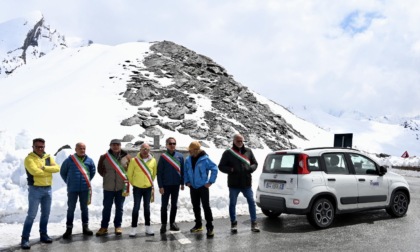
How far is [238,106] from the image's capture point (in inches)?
1551

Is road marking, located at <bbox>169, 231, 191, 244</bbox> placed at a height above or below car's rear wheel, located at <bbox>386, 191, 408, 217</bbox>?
below

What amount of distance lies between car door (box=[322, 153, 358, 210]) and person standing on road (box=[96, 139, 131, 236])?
457 centimetres

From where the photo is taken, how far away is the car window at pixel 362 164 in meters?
9.34

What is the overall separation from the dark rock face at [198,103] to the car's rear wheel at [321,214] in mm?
19372

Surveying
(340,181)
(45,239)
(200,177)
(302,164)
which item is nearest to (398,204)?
(340,181)

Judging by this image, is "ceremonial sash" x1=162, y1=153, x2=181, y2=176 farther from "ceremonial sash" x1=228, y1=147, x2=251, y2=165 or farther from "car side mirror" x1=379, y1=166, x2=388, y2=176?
"car side mirror" x1=379, y1=166, x2=388, y2=176

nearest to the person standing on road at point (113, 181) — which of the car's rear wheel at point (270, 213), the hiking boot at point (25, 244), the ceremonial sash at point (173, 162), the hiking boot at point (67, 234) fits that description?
the hiking boot at point (67, 234)

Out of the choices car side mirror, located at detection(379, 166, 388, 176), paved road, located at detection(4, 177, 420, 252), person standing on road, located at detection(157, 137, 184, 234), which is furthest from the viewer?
car side mirror, located at detection(379, 166, 388, 176)

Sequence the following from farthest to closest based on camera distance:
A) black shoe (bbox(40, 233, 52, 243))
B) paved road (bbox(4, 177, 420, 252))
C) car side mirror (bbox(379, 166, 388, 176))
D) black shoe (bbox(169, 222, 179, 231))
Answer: car side mirror (bbox(379, 166, 388, 176)), black shoe (bbox(169, 222, 179, 231)), black shoe (bbox(40, 233, 52, 243)), paved road (bbox(4, 177, 420, 252))

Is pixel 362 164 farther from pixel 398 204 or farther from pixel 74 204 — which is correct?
pixel 74 204

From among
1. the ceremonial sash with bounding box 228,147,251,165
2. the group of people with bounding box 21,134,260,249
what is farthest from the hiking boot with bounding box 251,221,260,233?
the ceremonial sash with bounding box 228,147,251,165

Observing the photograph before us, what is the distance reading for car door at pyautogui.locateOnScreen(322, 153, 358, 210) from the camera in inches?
346

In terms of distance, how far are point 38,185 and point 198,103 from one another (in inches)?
1126

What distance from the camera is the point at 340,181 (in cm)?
889
